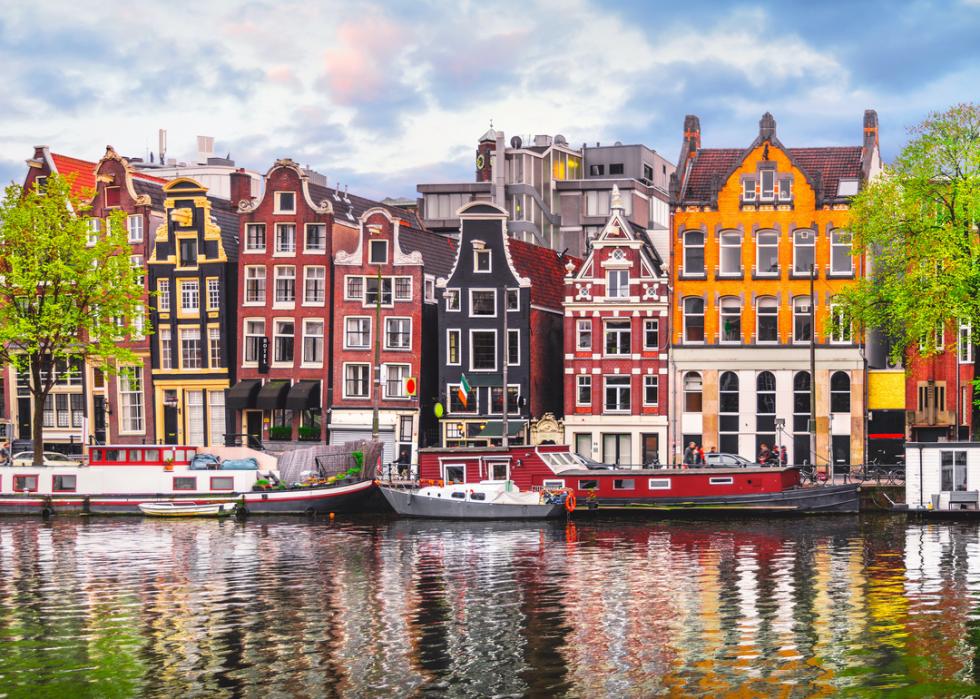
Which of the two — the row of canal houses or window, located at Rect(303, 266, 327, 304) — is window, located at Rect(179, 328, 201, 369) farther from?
window, located at Rect(303, 266, 327, 304)

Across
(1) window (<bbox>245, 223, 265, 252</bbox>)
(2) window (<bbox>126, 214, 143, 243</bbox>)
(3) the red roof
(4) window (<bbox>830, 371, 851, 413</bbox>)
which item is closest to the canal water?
(4) window (<bbox>830, 371, 851, 413</bbox>)

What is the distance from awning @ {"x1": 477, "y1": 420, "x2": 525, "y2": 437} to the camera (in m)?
88.2

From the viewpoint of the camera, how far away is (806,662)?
37594mm

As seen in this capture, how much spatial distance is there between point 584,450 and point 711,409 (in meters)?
7.72

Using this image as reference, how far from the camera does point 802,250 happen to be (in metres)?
87.4

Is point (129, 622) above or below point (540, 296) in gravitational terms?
below

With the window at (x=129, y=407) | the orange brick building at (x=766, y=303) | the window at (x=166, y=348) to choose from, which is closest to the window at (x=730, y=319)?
the orange brick building at (x=766, y=303)

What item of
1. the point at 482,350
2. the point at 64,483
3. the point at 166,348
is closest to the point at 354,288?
the point at 482,350

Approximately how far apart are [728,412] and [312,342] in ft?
82.7

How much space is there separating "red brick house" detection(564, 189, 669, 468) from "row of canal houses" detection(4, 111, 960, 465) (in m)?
0.12

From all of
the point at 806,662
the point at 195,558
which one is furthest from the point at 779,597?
the point at 195,558

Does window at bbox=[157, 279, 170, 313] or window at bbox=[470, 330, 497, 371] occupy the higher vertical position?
window at bbox=[157, 279, 170, 313]

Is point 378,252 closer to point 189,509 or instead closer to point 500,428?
point 500,428

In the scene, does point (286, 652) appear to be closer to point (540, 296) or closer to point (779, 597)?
point (779, 597)
